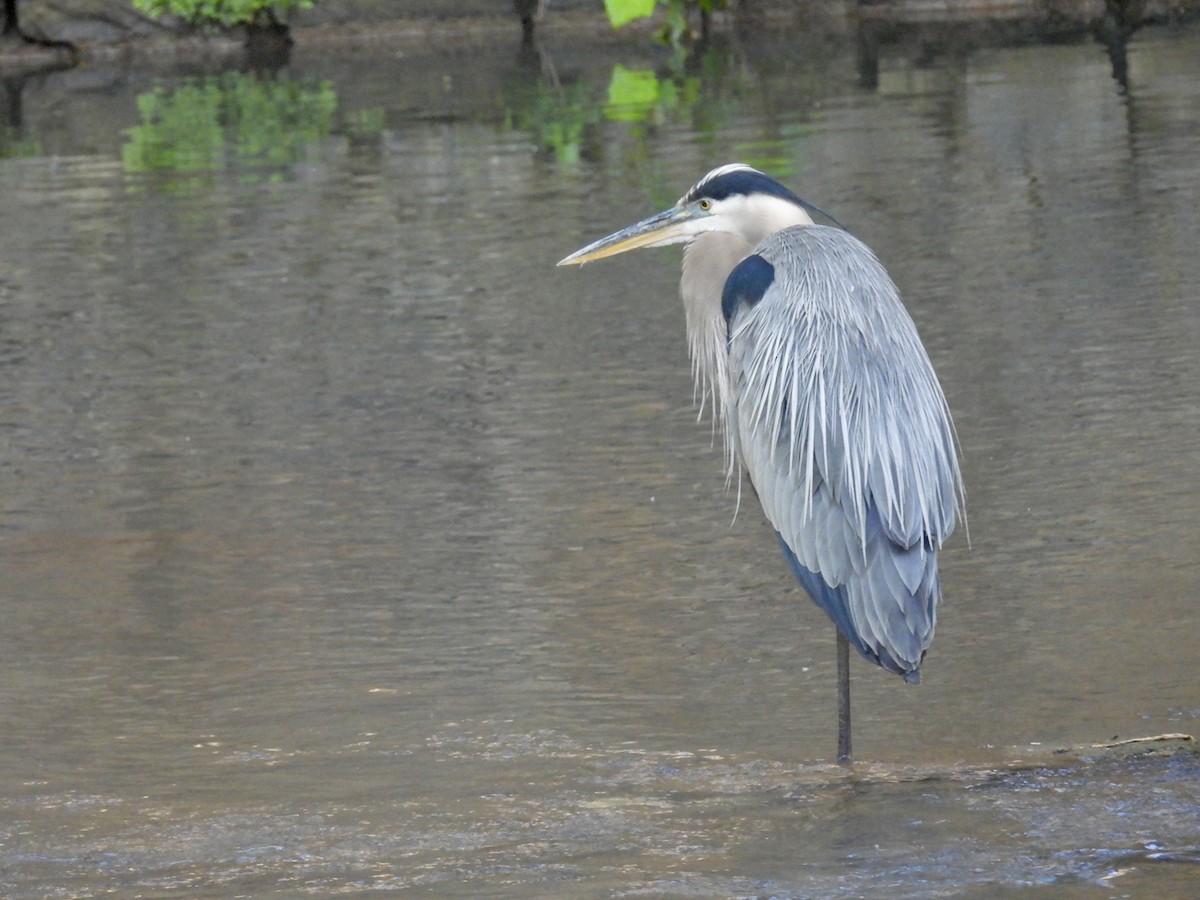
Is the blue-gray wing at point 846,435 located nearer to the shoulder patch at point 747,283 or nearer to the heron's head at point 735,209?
the shoulder patch at point 747,283

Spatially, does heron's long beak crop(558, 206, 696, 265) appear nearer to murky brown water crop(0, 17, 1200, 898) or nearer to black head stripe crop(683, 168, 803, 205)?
black head stripe crop(683, 168, 803, 205)

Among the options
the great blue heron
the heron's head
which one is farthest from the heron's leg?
the heron's head

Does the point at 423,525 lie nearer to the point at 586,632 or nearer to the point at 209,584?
the point at 209,584

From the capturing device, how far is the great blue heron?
3721 millimetres

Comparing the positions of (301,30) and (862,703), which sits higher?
(301,30)

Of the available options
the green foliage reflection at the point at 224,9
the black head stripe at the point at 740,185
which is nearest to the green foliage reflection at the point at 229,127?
the green foliage reflection at the point at 224,9

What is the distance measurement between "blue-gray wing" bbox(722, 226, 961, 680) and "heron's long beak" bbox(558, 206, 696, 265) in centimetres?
32

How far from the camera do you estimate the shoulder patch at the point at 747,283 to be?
13.3 feet

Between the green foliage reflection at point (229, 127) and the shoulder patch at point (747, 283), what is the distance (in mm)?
8993

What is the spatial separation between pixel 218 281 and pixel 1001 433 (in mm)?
4631

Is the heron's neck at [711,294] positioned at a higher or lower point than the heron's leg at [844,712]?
higher

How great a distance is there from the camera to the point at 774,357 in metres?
3.94

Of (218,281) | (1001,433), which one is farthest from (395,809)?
(218,281)

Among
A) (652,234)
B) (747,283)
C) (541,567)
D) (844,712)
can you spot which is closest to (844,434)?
(747,283)
